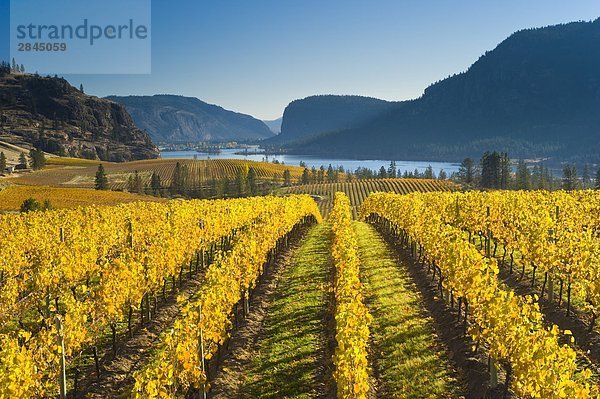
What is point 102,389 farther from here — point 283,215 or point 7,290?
point 283,215

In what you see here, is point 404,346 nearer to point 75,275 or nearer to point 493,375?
point 493,375

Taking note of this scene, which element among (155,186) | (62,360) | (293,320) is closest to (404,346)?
(293,320)

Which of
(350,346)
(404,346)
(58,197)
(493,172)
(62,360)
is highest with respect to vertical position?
(493,172)

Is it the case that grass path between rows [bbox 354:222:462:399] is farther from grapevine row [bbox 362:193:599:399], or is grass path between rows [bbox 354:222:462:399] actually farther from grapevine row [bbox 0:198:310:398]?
grapevine row [bbox 0:198:310:398]

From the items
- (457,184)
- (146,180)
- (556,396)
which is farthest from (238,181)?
(556,396)

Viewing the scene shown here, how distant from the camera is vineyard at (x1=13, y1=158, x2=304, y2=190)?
118m

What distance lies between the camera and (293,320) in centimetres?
1969

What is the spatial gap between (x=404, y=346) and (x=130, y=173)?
468ft

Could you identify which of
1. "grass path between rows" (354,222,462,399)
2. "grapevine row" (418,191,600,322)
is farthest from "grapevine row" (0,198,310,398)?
"grapevine row" (418,191,600,322)

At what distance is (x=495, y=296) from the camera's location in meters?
13.9

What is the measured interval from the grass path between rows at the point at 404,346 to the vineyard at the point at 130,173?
10651 cm

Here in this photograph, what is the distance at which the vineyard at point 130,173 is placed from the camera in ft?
386

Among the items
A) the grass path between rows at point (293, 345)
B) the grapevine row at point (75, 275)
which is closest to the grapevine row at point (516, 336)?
the grass path between rows at point (293, 345)

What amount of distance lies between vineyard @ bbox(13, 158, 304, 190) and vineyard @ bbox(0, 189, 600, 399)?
99.6m
